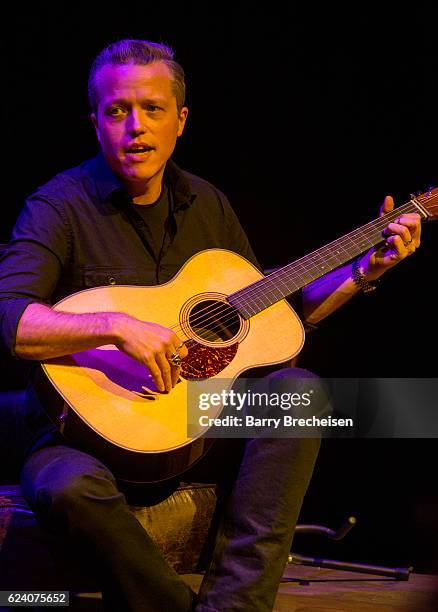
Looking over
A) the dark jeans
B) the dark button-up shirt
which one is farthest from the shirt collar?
the dark jeans

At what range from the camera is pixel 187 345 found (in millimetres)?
2020

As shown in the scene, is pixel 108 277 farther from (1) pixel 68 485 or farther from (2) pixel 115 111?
(1) pixel 68 485

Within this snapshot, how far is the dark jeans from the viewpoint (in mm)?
1702

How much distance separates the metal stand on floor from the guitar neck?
85 cm

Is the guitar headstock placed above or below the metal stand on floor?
above

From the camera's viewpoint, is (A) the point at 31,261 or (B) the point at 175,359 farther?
(A) the point at 31,261

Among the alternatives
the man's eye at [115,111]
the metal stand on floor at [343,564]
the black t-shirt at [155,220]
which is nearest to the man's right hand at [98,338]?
the black t-shirt at [155,220]

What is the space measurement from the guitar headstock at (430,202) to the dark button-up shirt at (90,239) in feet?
2.38

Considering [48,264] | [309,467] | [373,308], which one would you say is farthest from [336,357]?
[48,264]

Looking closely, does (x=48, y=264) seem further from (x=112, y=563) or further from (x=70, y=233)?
(x=112, y=563)

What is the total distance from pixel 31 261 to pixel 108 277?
9.9 inches

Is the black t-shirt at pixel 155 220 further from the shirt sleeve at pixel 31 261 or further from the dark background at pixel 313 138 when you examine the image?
the dark background at pixel 313 138

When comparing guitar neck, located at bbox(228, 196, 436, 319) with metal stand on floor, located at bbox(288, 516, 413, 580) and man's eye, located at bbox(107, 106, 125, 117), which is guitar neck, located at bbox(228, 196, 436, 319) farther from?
metal stand on floor, located at bbox(288, 516, 413, 580)

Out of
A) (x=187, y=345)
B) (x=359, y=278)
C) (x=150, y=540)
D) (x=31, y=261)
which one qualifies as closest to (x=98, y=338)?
(x=187, y=345)
